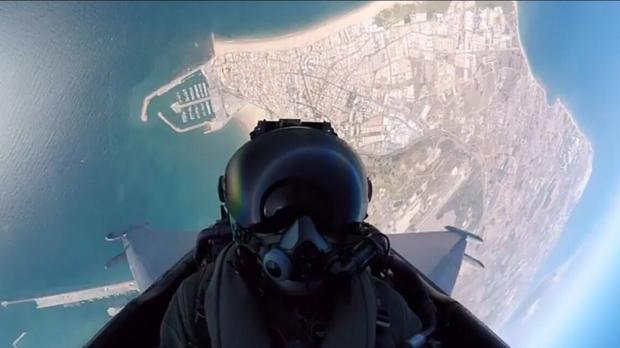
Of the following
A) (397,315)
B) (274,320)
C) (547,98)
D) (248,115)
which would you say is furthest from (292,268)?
(547,98)

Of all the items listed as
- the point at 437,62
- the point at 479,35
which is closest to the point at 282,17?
the point at 437,62

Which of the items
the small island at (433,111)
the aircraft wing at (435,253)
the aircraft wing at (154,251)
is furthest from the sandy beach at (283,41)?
the aircraft wing at (435,253)

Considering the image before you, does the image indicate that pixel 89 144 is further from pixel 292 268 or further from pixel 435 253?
pixel 292 268

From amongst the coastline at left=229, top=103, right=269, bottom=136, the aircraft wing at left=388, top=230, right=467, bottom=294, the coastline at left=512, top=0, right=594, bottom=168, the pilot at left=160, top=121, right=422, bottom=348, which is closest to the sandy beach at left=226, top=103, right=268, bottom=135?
the coastline at left=229, top=103, right=269, bottom=136

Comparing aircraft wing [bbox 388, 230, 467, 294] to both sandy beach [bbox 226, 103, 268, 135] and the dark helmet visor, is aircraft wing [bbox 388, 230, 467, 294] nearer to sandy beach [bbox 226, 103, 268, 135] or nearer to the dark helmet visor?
the dark helmet visor

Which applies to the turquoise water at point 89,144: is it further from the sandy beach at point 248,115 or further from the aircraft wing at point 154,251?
the aircraft wing at point 154,251
